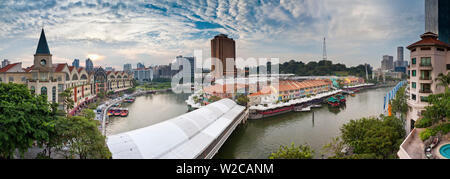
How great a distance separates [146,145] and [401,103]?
34.0ft

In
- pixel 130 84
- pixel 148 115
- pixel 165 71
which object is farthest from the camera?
pixel 165 71

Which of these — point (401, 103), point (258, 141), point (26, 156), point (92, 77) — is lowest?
point (258, 141)

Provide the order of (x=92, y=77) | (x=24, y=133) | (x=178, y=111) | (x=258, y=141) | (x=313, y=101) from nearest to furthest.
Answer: (x=24, y=133), (x=258, y=141), (x=178, y=111), (x=313, y=101), (x=92, y=77)

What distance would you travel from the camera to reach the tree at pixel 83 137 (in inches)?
165

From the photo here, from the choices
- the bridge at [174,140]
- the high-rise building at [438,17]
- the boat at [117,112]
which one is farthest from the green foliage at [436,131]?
the boat at [117,112]

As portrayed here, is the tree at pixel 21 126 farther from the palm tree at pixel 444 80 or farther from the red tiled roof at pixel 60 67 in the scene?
the red tiled roof at pixel 60 67

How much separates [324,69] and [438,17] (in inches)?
1268

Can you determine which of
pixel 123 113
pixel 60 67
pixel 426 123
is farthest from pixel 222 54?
pixel 426 123

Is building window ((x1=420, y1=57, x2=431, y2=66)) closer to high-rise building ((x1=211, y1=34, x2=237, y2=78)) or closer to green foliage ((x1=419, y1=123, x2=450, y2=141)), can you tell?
green foliage ((x1=419, y1=123, x2=450, y2=141))


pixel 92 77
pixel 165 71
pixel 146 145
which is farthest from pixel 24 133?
pixel 165 71

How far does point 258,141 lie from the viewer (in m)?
8.79

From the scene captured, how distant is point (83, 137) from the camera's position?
169 inches

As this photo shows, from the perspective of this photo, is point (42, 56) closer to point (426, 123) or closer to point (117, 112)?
point (117, 112)

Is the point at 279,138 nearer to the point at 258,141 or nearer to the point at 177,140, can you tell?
the point at 258,141
